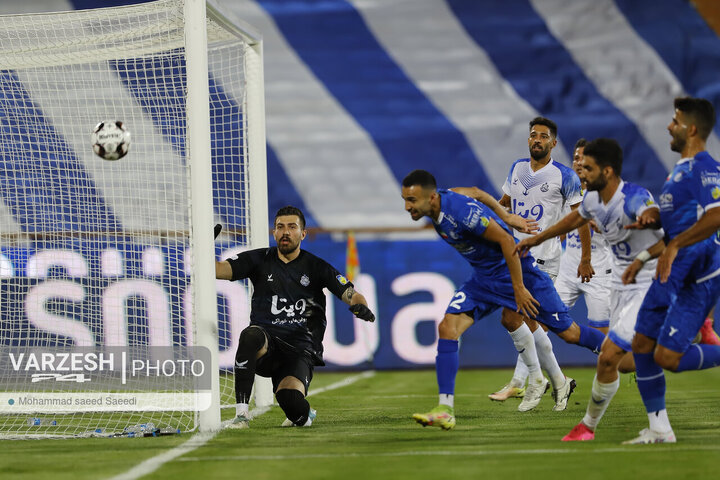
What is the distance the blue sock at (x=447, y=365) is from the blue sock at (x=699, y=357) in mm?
1457

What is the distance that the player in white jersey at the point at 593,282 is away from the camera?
30.6 ft

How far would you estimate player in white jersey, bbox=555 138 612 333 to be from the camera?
367 inches

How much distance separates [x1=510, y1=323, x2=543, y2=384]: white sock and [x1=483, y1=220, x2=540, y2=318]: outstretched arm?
1169 millimetres

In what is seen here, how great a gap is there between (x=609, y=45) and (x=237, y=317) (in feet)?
20.6

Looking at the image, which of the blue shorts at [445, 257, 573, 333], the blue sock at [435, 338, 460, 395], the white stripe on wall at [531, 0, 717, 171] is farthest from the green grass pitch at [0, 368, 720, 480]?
the white stripe on wall at [531, 0, 717, 171]

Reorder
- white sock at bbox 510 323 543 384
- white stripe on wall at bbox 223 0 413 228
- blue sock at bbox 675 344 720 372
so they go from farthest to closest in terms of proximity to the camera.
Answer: white stripe on wall at bbox 223 0 413 228, white sock at bbox 510 323 543 384, blue sock at bbox 675 344 720 372

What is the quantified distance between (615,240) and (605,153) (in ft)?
1.83

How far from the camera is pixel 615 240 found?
19.5ft

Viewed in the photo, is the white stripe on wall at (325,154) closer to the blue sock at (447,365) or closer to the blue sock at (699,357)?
the blue sock at (447,365)

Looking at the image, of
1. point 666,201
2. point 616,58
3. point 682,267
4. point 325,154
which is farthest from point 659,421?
point 616,58

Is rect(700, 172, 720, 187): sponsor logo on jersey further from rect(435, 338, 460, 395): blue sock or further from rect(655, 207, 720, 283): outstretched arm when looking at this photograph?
rect(435, 338, 460, 395): blue sock

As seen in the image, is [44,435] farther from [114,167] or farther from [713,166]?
[114,167]

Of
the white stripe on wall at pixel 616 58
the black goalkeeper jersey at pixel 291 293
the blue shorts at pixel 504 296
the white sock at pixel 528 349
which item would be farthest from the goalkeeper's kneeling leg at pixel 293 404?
the white stripe on wall at pixel 616 58

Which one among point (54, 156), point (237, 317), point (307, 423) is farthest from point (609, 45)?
point (307, 423)
